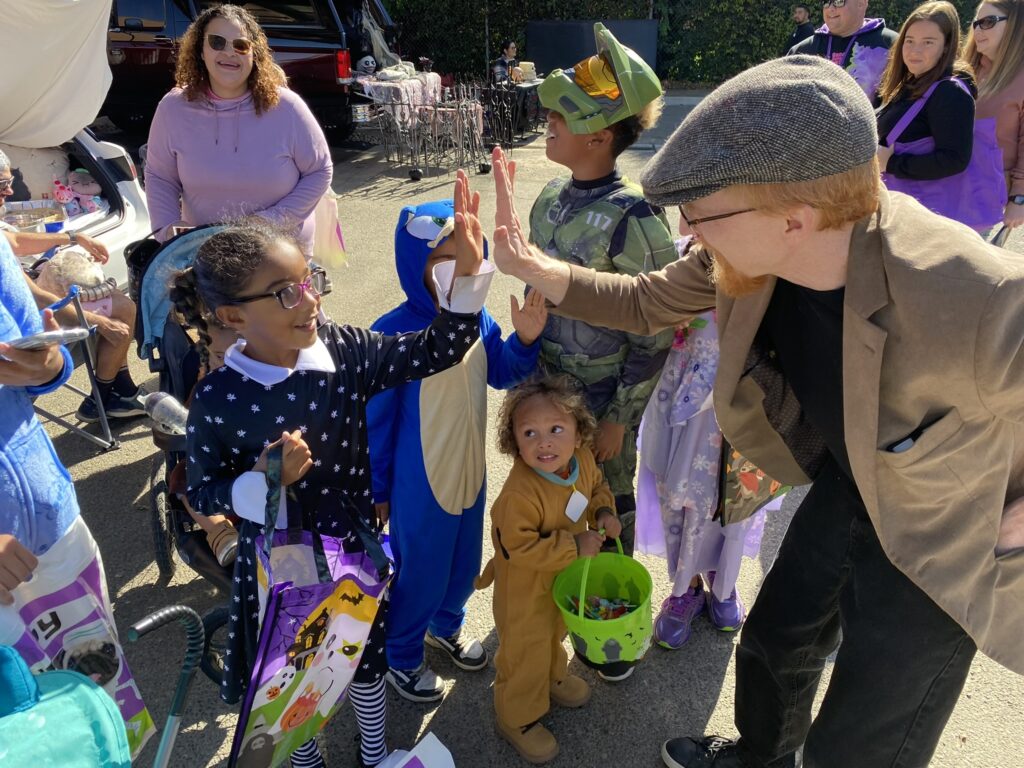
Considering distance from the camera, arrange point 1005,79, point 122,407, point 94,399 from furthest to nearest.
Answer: point 122,407
point 1005,79
point 94,399

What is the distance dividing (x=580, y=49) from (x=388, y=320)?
14.6m

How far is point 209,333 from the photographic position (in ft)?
6.84

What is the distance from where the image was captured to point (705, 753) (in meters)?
2.35

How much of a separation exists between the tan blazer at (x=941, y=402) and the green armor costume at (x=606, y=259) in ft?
2.86

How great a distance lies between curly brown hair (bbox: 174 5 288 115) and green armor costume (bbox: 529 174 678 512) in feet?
5.27

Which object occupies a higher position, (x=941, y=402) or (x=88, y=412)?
(x=941, y=402)

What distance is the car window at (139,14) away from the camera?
31.7 ft

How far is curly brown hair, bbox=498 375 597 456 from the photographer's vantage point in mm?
2342

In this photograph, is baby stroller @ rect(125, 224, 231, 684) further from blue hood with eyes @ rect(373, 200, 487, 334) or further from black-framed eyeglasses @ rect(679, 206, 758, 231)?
black-framed eyeglasses @ rect(679, 206, 758, 231)

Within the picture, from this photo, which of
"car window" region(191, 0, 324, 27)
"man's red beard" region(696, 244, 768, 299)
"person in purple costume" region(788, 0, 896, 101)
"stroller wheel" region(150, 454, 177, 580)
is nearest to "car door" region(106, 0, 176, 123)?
"car window" region(191, 0, 324, 27)

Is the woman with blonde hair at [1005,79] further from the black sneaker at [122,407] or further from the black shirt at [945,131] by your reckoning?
the black sneaker at [122,407]

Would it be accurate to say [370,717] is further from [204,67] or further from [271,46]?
[271,46]

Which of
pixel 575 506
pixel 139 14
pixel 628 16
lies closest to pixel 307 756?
pixel 575 506

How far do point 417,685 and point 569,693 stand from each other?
52cm
